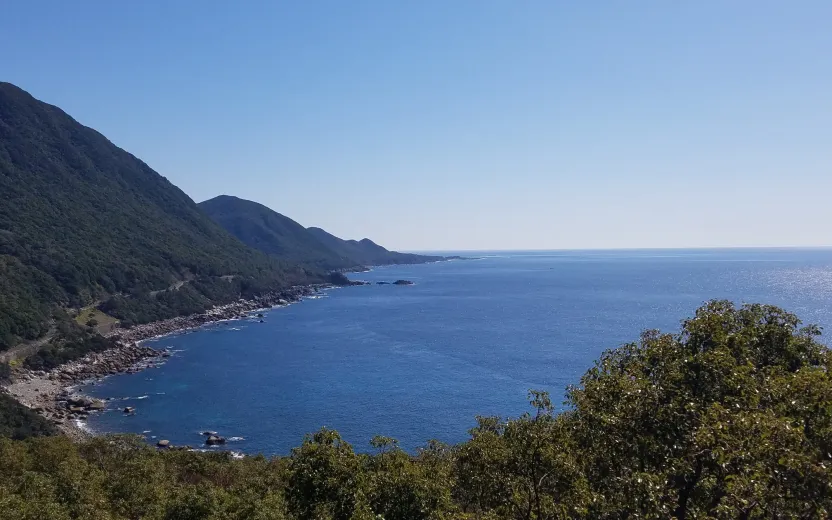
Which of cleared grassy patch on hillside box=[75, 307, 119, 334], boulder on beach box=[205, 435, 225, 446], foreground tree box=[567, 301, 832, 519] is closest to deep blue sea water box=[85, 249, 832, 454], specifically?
boulder on beach box=[205, 435, 225, 446]

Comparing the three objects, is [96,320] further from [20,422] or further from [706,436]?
[706,436]

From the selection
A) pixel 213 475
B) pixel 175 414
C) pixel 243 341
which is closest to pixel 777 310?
pixel 213 475

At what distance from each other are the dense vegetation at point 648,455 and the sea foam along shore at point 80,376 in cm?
6513

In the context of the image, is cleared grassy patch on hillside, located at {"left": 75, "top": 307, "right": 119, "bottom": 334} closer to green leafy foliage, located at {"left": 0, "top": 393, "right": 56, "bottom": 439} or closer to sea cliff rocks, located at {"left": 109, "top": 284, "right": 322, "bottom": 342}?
sea cliff rocks, located at {"left": 109, "top": 284, "right": 322, "bottom": 342}

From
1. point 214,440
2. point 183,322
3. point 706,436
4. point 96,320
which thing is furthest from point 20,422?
point 183,322

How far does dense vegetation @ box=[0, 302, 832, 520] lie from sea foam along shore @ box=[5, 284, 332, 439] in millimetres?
65133

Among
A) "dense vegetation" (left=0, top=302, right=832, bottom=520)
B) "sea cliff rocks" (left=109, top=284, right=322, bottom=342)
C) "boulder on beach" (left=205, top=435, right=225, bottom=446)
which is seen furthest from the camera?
"sea cliff rocks" (left=109, top=284, right=322, bottom=342)

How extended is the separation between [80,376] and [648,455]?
118 metres

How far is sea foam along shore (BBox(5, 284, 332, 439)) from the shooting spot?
78062mm

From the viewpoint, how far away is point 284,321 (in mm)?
173750

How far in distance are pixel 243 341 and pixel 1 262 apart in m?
64.5

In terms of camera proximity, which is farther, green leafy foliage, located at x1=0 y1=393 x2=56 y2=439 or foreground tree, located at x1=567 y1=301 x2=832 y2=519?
green leafy foliage, located at x1=0 y1=393 x2=56 y2=439

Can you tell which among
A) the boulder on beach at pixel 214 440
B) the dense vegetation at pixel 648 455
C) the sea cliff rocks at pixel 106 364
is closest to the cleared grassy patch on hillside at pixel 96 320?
the sea cliff rocks at pixel 106 364

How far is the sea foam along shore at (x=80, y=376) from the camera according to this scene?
256ft
